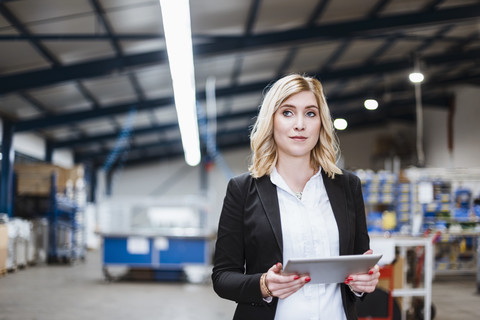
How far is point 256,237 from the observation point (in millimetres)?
1384

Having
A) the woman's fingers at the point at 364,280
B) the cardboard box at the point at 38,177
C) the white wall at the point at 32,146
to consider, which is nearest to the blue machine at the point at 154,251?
the cardboard box at the point at 38,177

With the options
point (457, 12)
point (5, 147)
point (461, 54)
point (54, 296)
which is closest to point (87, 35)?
point (54, 296)

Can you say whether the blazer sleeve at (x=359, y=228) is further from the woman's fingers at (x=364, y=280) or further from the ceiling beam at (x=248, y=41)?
the ceiling beam at (x=248, y=41)

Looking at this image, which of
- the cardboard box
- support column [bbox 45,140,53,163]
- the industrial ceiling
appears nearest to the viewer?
the industrial ceiling

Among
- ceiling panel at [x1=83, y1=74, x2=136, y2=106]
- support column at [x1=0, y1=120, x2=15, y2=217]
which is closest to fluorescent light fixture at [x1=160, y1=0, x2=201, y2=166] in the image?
ceiling panel at [x1=83, y1=74, x2=136, y2=106]

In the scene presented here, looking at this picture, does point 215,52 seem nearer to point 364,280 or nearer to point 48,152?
point 364,280

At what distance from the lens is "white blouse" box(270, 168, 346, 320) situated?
4.59 ft

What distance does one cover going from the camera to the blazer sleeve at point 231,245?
1400 mm

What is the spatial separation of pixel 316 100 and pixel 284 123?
0.38 feet

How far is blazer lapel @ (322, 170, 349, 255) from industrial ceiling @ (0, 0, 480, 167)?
4039 millimetres

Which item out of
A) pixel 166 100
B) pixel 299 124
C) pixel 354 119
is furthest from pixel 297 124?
pixel 354 119

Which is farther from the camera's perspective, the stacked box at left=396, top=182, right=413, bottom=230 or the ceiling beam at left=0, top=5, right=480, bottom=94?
the stacked box at left=396, top=182, right=413, bottom=230

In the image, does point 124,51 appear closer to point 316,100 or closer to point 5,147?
point 5,147

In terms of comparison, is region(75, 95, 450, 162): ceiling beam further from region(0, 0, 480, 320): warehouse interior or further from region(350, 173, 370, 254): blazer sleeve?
region(350, 173, 370, 254): blazer sleeve
